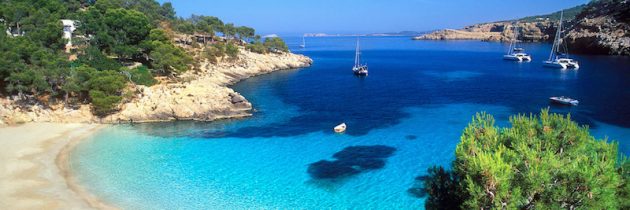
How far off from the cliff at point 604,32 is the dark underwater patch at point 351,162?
10598 cm

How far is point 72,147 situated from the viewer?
3731 cm

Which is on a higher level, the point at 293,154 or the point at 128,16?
the point at 128,16

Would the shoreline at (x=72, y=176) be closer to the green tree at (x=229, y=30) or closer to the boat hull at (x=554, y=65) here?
the green tree at (x=229, y=30)

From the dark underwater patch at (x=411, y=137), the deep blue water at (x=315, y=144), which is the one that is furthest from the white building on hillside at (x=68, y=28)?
the dark underwater patch at (x=411, y=137)

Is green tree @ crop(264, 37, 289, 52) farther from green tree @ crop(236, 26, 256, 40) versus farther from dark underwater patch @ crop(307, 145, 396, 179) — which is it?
dark underwater patch @ crop(307, 145, 396, 179)

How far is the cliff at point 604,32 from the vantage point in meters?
113

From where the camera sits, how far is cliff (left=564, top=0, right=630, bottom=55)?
113 m

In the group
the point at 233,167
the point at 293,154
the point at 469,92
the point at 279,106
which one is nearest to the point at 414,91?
the point at 469,92

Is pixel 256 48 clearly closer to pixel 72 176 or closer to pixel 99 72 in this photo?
pixel 99 72

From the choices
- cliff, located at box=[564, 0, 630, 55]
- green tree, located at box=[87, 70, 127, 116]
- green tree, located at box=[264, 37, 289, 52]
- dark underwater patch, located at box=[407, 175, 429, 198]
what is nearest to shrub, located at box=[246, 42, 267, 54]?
green tree, located at box=[264, 37, 289, 52]

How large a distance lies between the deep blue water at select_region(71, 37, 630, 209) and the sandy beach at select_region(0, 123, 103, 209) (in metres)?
1.48

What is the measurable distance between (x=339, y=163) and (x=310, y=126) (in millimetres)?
11928

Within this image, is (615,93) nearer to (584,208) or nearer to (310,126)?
(310,126)

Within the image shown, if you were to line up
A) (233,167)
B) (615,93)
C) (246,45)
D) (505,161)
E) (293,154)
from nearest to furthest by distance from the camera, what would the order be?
1. (505,161)
2. (233,167)
3. (293,154)
4. (615,93)
5. (246,45)
